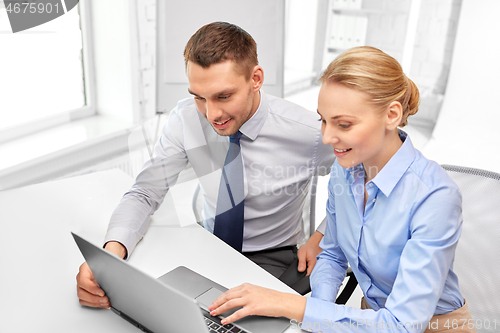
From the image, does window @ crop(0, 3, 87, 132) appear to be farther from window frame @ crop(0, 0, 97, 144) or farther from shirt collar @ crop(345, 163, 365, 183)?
shirt collar @ crop(345, 163, 365, 183)

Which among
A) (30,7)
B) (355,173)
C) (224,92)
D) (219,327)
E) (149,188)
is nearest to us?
(219,327)

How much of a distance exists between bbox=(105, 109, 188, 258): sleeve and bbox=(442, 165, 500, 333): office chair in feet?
2.57

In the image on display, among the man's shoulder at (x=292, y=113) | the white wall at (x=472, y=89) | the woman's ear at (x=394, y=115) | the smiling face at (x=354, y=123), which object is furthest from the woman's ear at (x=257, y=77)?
the white wall at (x=472, y=89)

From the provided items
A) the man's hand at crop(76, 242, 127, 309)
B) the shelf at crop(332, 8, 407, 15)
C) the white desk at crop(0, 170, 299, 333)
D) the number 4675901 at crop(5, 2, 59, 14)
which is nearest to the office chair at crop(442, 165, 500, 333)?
the white desk at crop(0, 170, 299, 333)

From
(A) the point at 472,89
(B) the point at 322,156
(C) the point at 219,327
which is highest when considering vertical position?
(B) the point at 322,156

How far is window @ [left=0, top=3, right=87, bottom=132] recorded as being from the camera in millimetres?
2041

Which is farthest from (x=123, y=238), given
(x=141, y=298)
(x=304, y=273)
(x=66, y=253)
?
(x=304, y=273)

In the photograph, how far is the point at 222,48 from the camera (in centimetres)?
110

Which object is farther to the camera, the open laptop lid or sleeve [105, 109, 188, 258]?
sleeve [105, 109, 188, 258]

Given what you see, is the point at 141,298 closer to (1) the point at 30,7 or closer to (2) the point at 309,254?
(2) the point at 309,254

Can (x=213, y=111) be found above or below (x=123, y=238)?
above

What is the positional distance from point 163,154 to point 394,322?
815 millimetres

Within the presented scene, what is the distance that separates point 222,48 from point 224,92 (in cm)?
11

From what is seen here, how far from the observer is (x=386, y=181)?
89 centimetres
